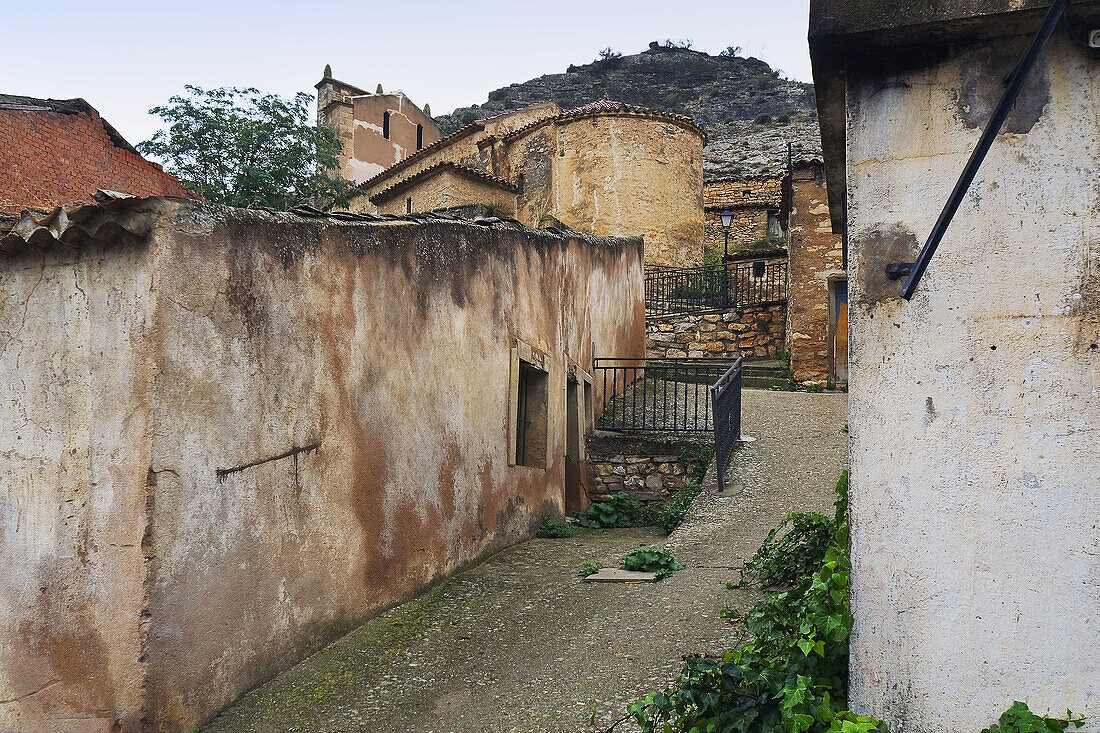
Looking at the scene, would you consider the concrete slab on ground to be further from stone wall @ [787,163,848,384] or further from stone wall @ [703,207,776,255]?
stone wall @ [703,207,776,255]

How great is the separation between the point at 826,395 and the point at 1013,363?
36.1 feet

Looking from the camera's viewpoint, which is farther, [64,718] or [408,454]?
[408,454]

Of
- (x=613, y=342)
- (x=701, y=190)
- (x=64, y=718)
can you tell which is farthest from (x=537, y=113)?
(x=64, y=718)

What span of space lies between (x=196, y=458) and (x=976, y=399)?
11.8 feet

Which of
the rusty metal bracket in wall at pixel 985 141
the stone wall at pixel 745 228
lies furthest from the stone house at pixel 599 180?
the rusty metal bracket in wall at pixel 985 141

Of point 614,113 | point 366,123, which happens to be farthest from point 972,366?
point 366,123

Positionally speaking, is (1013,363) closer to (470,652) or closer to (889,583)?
Answer: (889,583)

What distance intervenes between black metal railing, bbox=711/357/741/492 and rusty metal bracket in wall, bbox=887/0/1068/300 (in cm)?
558

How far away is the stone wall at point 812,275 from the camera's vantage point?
14.9 m

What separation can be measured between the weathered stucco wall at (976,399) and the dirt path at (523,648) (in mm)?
1693

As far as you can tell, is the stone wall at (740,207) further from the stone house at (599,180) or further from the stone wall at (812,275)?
the stone wall at (812,275)

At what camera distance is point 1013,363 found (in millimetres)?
2609

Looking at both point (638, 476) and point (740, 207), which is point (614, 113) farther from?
point (638, 476)

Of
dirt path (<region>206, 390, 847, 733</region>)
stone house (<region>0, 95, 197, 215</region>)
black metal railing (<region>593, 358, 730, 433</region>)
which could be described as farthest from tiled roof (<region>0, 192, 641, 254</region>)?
black metal railing (<region>593, 358, 730, 433</region>)
